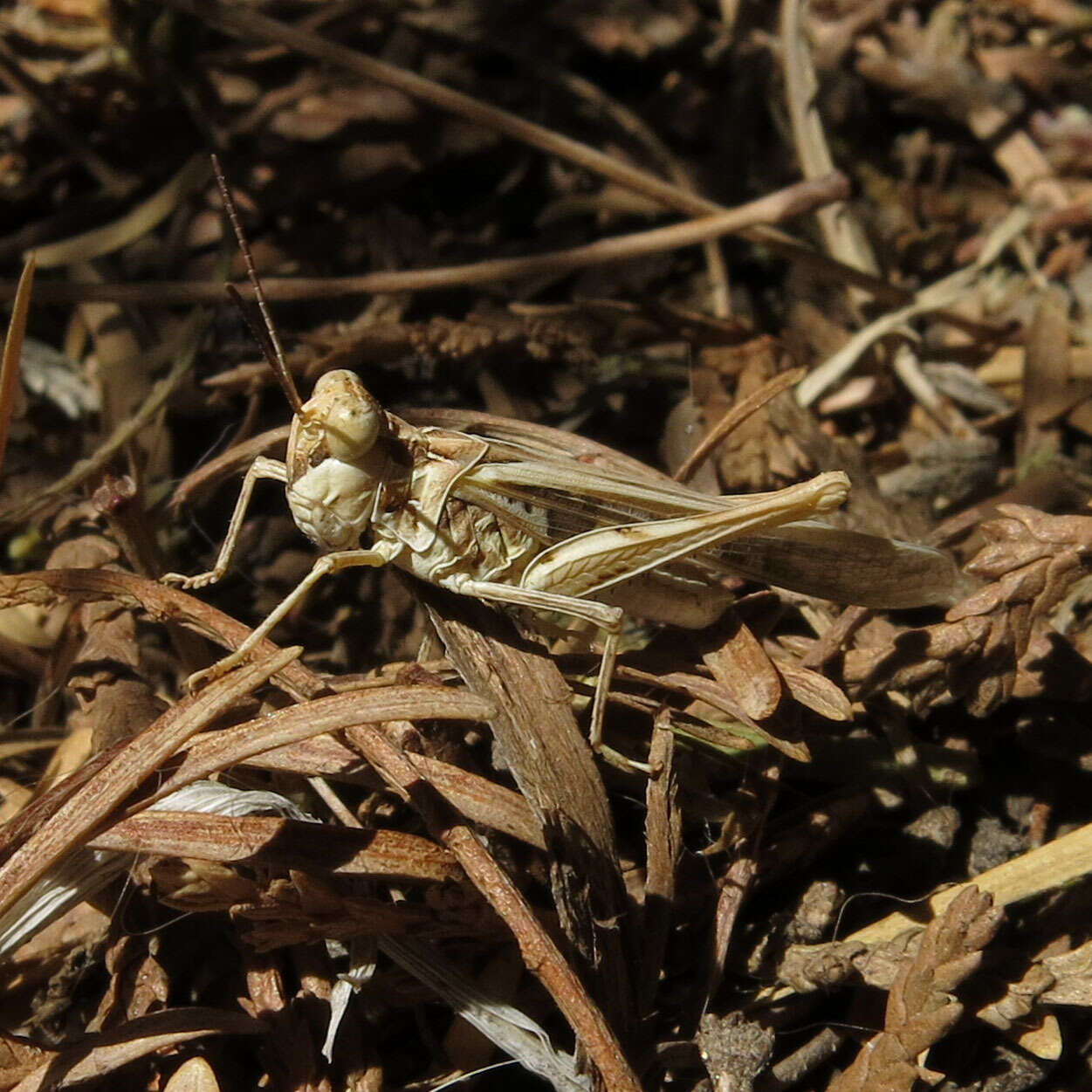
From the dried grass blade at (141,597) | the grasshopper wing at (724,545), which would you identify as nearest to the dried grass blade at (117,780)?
the dried grass blade at (141,597)

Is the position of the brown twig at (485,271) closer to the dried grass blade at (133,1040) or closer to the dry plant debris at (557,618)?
the dry plant debris at (557,618)

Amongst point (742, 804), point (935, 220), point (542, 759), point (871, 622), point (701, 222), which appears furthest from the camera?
point (935, 220)

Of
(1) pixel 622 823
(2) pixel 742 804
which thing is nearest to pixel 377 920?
(1) pixel 622 823

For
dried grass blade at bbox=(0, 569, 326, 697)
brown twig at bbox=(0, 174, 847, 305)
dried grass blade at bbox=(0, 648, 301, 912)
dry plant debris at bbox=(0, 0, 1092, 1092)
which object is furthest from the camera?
brown twig at bbox=(0, 174, 847, 305)

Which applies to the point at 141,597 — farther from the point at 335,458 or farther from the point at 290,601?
the point at 335,458

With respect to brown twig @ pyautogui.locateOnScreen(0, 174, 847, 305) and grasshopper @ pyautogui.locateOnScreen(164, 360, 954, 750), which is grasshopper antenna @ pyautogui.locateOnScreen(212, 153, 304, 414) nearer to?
grasshopper @ pyautogui.locateOnScreen(164, 360, 954, 750)

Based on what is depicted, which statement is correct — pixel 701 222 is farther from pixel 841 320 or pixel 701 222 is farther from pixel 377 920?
pixel 377 920

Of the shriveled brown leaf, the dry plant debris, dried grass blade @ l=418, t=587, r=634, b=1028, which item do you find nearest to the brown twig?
the dry plant debris

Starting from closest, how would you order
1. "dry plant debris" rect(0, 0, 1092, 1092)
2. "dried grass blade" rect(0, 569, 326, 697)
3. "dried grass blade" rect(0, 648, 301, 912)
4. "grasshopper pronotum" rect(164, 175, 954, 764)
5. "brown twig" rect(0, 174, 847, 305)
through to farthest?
"dried grass blade" rect(0, 648, 301, 912) < "dry plant debris" rect(0, 0, 1092, 1092) < "dried grass blade" rect(0, 569, 326, 697) < "grasshopper pronotum" rect(164, 175, 954, 764) < "brown twig" rect(0, 174, 847, 305)
